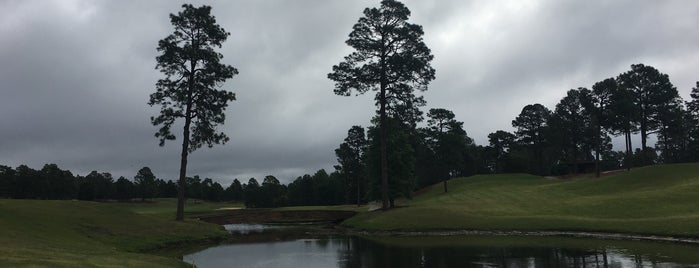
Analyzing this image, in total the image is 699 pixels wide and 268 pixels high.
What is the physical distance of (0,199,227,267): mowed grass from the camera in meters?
17.7

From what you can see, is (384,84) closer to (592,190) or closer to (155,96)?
(155,96)

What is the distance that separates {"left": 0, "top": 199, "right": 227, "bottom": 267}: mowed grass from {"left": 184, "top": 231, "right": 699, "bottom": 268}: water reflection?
3.94 metres

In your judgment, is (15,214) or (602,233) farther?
(602,233)

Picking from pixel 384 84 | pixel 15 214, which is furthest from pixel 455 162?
pixel 15 214

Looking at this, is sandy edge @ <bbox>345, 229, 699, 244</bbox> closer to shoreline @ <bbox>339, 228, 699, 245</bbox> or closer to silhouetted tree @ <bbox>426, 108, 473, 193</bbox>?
shoreline @ <bbox>339, 228, 699, 245</bbox>

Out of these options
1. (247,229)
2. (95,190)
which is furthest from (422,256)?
(95,190)

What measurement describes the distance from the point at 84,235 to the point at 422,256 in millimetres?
20625

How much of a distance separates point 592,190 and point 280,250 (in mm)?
46115

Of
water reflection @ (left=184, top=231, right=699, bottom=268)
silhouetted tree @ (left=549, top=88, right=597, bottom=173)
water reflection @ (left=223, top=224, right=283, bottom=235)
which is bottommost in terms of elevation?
water reflection @ (left=223, top=224, right=283, bottom=235)

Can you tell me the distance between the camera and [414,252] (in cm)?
2641

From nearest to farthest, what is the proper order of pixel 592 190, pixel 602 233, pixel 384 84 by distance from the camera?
pixel 602 233 → pixel 384 84 → pixel 592 190

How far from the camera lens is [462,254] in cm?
2494

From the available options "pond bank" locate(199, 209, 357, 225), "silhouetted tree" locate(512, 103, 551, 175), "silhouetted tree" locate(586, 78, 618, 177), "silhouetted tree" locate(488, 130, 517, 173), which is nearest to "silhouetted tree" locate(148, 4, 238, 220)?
"pond bank" locate(199, 209, 357, 225)

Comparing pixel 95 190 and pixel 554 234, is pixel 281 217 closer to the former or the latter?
pixel 554 234
